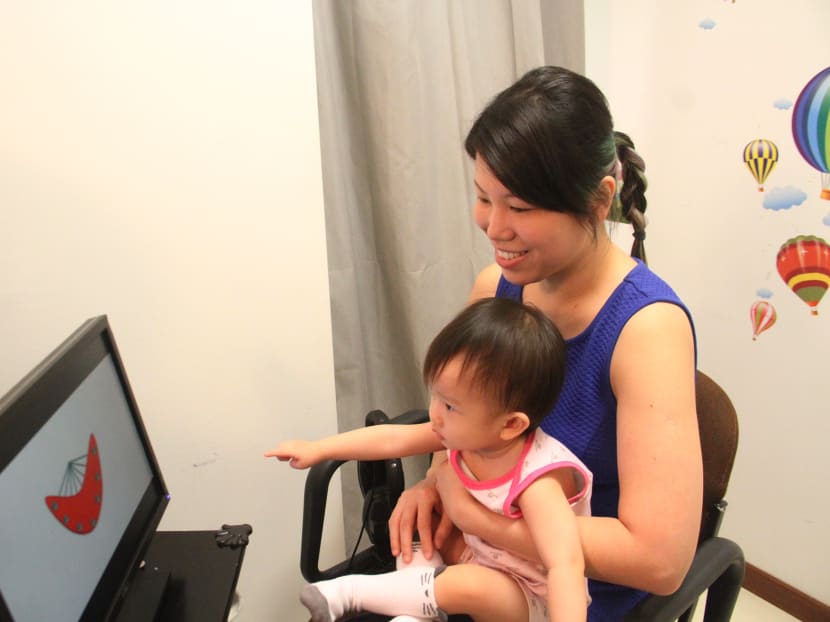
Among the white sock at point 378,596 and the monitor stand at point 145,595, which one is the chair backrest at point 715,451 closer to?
the white sock at point 378,596

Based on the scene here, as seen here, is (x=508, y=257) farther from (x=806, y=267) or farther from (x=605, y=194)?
(x=806, y=267)

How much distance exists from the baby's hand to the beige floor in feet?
4.51

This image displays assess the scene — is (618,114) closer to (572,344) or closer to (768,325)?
(768,325)

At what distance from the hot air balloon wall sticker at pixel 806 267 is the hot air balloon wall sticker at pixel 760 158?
17 centimetres

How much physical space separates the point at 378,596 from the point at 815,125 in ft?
4.83

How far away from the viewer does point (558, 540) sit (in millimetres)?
836

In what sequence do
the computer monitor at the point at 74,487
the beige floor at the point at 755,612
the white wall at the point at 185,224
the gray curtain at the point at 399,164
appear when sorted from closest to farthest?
the computer monitor at the point at 74,487, the white wall at the point at 185,224, the gray curtain at the point at 399,164, the beige floor at the point at 755,612

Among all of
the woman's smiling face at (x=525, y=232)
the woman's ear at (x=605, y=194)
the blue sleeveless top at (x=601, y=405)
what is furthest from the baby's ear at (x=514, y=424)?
the woman's ear at (x=605, y=194)

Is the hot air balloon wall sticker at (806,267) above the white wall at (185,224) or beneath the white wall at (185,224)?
beneath

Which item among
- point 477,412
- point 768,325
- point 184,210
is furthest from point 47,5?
point 768,325

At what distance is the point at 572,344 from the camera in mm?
997

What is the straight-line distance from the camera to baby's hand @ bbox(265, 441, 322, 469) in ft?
3.58

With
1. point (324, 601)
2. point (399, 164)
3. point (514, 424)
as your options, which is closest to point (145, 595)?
point (324, 601)

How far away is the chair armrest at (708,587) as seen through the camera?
0.91m
